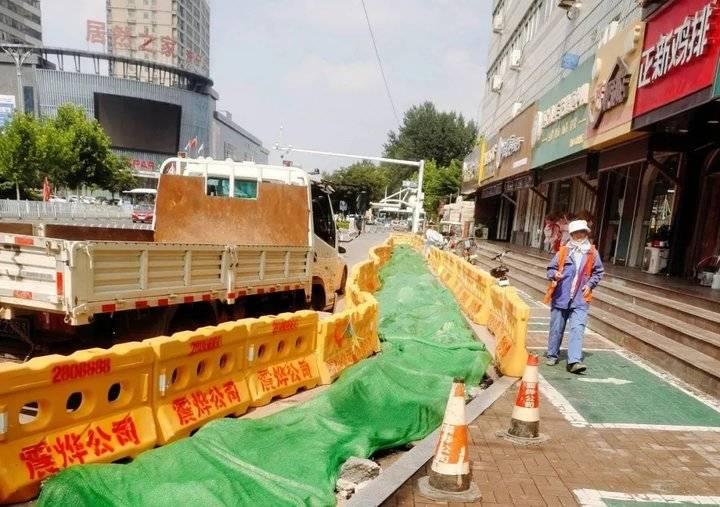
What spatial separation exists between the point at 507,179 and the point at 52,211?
31.2m

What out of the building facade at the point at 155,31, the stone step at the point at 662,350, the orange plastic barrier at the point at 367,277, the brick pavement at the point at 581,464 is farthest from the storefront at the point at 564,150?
the building facade at the point at 155,31

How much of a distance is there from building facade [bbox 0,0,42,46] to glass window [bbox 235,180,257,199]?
118 m

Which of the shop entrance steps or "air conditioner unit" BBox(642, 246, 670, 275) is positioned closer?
the shop entrance steps

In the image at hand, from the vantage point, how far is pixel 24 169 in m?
40.2

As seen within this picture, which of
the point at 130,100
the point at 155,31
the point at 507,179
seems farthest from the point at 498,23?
the point at 155,31

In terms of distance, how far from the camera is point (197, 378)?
183 inches

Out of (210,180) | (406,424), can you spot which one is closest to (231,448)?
(406,424)

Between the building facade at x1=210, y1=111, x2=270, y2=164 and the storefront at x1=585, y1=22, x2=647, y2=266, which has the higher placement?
the building facade at x1=210, y1=111, x2=270, y2=164

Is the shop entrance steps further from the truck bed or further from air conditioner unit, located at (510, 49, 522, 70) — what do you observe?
air conditioner unit, located at (510, 49, 522, 70)

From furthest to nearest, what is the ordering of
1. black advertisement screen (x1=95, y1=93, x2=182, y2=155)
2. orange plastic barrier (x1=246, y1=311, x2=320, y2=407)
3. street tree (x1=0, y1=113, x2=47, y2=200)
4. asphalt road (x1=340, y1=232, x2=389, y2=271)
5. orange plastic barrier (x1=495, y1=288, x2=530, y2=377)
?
black advertisement screen (x1=95, y1=93, x2=182, y2=155) < street tree (x1=0, y1=113, x2=47, y2=200) < asphalt road (x1=340, y1=232, x2=389, y2=271) < orange plastic barrier (x1=495, y1=288, x2=530, y2=377) < orange plastic barrier (x1=246, y1=311, x2=320, y2=407)

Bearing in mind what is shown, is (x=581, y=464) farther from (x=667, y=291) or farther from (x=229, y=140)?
(x=229, y=140)

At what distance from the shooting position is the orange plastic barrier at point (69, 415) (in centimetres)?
326

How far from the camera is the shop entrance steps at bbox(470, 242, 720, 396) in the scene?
6.57 metres

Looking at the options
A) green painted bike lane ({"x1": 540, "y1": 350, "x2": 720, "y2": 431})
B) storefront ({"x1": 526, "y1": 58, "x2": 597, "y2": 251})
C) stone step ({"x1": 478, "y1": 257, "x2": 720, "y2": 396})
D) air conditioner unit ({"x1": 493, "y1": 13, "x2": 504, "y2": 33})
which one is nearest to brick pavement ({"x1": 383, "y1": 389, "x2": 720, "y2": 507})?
green painted bike lane ({"x1": 540, "y1": 350, "x2": 720, "y2": 431})
